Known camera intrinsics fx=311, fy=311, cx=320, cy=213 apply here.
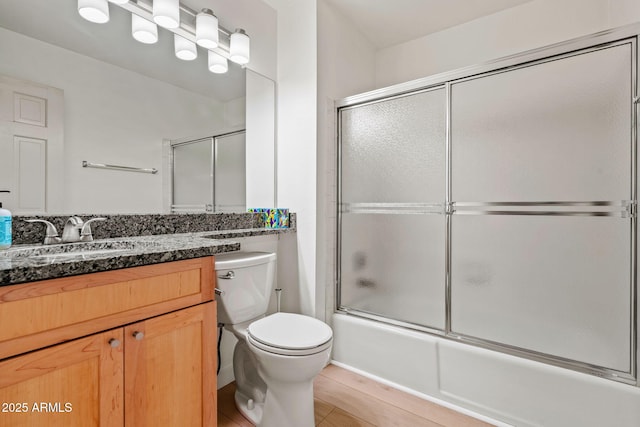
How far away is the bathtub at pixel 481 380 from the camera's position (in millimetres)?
1326

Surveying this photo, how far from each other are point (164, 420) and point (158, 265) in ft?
1.63

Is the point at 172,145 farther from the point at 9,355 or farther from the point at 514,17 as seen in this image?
the point at 514,17

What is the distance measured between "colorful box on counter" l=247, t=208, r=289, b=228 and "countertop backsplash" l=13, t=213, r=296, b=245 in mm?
40

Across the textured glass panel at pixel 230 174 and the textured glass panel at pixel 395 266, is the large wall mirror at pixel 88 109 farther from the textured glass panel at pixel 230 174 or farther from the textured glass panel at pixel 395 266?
the textured glass panel at pixel 395 266

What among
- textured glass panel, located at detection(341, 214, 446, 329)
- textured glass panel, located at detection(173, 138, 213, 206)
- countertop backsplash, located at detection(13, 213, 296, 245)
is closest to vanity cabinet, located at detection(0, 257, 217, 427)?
countertop backsplash, located at detection(13, 213, 296, 245)

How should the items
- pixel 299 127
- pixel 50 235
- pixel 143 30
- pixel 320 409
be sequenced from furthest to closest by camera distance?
pixel 299 127
pixel 320 409
pixel 143 30
pixel 50 235

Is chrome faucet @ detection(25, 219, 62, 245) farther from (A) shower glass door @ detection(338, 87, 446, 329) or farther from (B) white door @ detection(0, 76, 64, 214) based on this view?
(A) shower glass door @ detection(338, 87, 446, 329)

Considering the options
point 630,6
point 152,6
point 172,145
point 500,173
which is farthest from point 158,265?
point 630,6

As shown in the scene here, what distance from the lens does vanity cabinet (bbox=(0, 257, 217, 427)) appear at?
72cm

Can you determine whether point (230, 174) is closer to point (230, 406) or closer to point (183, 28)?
point (183, 28)

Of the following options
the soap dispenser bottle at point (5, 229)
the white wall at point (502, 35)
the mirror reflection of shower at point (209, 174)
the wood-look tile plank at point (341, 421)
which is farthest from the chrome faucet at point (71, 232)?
the white wall at point (502, 35)

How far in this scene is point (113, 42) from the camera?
4.78 feet

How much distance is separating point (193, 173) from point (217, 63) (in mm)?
720

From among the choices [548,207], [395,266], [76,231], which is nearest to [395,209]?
[395,266]
